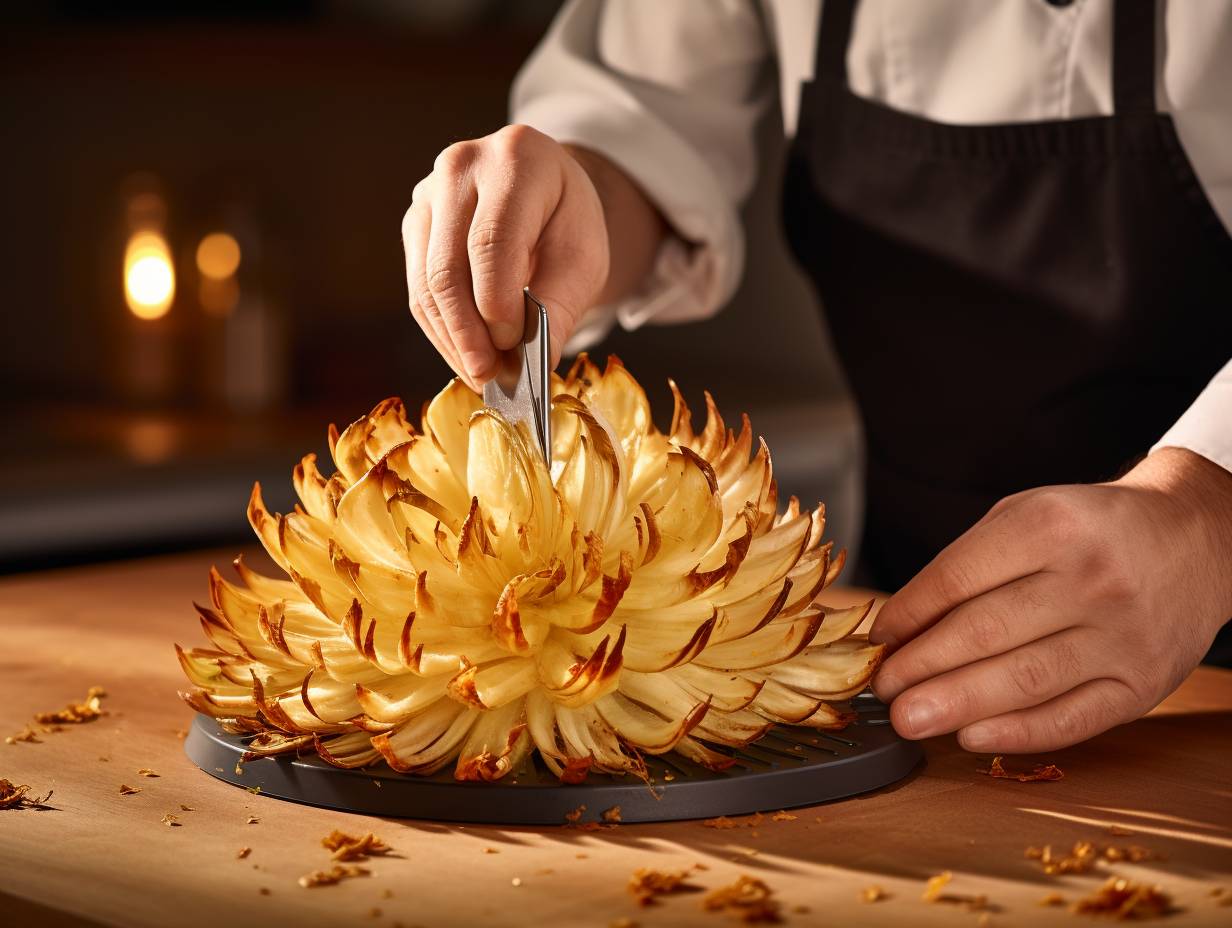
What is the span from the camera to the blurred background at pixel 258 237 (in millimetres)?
1980

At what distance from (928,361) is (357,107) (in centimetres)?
143

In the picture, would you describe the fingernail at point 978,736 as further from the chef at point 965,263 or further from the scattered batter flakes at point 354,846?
the scattered batter flakes at point 354,846

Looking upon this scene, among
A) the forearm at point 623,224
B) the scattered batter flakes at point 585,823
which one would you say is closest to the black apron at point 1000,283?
the forearm at point 623,224

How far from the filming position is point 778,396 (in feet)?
7.12

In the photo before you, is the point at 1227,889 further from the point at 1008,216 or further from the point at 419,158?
the point at 419,158

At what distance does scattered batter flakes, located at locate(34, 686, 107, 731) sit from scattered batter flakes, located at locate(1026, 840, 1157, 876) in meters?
0.39

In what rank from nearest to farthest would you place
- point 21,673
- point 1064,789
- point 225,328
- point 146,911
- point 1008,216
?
point 146,911
point 1064,789
point 21,673
point 1008,216
point 225,328

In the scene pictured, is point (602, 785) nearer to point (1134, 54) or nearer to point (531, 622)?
point (531, 622)

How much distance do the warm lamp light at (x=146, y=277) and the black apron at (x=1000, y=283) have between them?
1207mm

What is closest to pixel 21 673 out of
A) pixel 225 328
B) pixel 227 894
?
pixel 227 894

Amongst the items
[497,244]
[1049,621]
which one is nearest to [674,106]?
[497,244]

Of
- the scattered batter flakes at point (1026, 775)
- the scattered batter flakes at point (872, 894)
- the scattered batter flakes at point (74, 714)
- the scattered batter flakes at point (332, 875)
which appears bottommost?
the scattered batter flakes at point (872, 894)

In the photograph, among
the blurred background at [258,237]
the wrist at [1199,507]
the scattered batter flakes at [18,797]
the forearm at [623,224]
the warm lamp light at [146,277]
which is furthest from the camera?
the warm lamp light at [146,277]

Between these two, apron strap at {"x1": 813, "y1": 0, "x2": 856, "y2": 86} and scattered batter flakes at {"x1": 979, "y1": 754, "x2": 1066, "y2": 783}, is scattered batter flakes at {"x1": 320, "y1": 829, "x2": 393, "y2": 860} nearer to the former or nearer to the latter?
scattered batter flakes at {"x1": 979, "y1": 754, "x2": 1066, "y2": 783}
